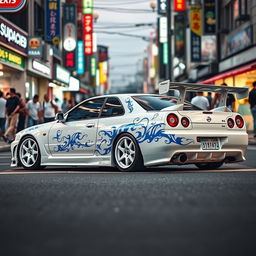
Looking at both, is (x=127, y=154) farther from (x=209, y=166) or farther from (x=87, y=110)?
(x=209, y=166)

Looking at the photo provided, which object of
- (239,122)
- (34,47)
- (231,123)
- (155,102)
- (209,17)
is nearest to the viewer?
(155,102)

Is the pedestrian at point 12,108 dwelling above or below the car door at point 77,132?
above

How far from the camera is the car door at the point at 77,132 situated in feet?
34.2

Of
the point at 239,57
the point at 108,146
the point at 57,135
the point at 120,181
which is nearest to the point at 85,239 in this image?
the point at 120,181

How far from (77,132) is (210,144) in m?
2.12

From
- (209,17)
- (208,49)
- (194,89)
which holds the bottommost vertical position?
(194,89)

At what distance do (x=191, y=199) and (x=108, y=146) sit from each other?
3.93 m

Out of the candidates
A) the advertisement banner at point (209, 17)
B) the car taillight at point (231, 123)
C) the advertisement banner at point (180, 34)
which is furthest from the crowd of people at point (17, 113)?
the advertisement banner at point (180, 34)

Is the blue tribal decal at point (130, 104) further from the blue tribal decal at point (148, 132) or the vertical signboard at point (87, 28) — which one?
the vertical signboard at point (87, 28)

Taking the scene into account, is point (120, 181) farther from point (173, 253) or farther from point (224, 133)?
point (173, 253)

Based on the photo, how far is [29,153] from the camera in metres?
11.1

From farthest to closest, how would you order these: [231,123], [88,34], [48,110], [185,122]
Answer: [88,34] < [48,110] < [231,123] < [185,122]

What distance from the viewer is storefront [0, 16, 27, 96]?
84.2 ft

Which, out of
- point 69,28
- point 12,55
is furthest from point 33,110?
point 69,28
